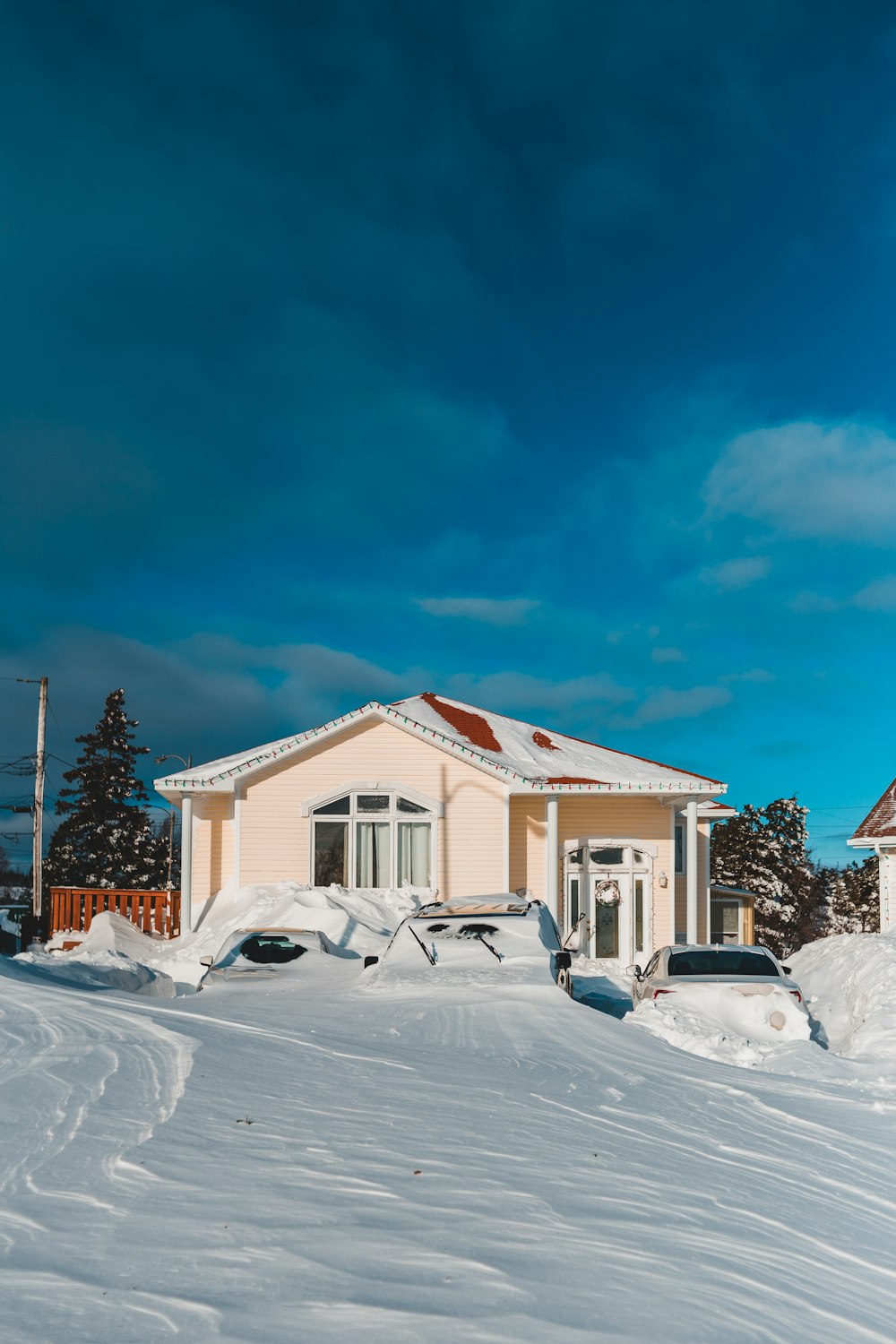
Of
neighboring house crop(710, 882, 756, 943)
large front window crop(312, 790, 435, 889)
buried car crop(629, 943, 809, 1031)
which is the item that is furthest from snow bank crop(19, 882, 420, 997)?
neighboring house crop(710, 882, 756, 943)

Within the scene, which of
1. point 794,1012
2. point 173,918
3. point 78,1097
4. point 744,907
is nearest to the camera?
point 78,1097

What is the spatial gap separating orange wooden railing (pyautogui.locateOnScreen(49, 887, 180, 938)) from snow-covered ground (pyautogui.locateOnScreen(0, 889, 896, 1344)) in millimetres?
15969

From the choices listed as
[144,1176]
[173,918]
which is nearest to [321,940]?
[173,918]

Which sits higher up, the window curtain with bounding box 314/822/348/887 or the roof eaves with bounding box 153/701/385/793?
the roof eaves with bounding box 153/701/385/793

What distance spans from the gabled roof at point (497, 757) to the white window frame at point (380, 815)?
1.17m

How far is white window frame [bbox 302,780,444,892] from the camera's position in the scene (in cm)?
2300

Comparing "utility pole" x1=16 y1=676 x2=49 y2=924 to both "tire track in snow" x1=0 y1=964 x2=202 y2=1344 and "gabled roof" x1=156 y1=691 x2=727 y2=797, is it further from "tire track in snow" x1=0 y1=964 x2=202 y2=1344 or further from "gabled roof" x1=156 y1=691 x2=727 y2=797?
"tire track in snow" x1=0 y1=964 x2=202 y2=1344

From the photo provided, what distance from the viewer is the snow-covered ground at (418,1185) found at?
10.6 feet

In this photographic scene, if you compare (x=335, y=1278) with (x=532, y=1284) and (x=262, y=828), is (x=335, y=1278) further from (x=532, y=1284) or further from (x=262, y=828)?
(x=262, y=828)

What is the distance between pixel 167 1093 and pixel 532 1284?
278 cm

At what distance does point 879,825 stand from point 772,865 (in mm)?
20336

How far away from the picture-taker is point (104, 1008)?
8.13 meters

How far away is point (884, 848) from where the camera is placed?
24672mm

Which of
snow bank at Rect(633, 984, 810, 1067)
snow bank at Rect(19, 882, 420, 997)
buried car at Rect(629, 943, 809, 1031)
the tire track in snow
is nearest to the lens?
the tire track in snow
